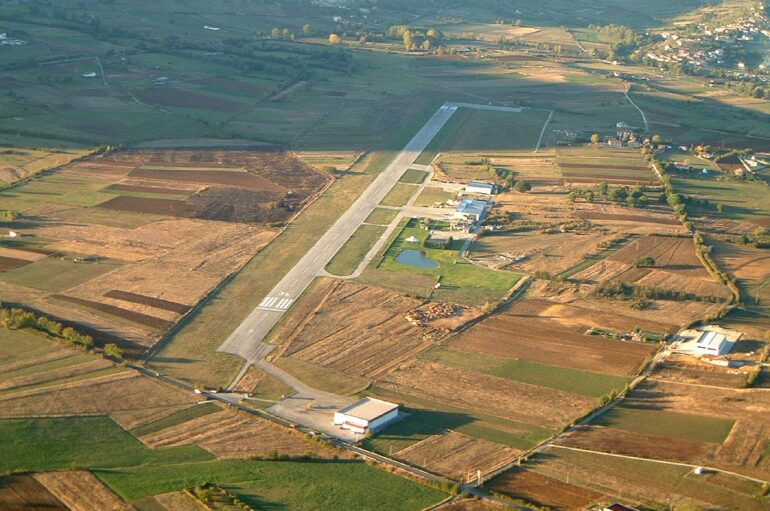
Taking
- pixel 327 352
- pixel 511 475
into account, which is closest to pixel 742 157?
pixel 327 352

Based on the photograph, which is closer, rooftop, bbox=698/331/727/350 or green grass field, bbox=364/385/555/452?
green grass field, bbox=364/385/555/452

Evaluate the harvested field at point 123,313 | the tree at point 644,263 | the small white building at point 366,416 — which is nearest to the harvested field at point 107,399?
the harvested field at point 123,313

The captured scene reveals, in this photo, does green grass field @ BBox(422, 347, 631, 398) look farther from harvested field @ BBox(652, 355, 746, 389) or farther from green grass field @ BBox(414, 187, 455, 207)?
green grass field @ BBox(414, 187, 455, 207)

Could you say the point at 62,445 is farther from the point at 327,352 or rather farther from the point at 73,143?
the point at 73,143

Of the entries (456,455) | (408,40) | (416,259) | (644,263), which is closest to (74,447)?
(456,455)

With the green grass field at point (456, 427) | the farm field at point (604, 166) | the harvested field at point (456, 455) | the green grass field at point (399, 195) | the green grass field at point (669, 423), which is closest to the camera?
the harvested field at point (456, 455)

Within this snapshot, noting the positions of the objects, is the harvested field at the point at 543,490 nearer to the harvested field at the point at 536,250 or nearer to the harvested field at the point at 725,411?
the harvested field at the point at 725,411

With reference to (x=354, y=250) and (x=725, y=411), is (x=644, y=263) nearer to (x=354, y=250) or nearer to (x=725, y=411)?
(x=354, y=250)

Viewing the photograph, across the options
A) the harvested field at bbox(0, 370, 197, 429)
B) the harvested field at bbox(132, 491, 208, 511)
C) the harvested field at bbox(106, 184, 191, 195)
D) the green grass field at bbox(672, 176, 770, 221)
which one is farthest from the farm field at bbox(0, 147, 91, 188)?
the green grass field at bbox(672, 176, 770, 221)
